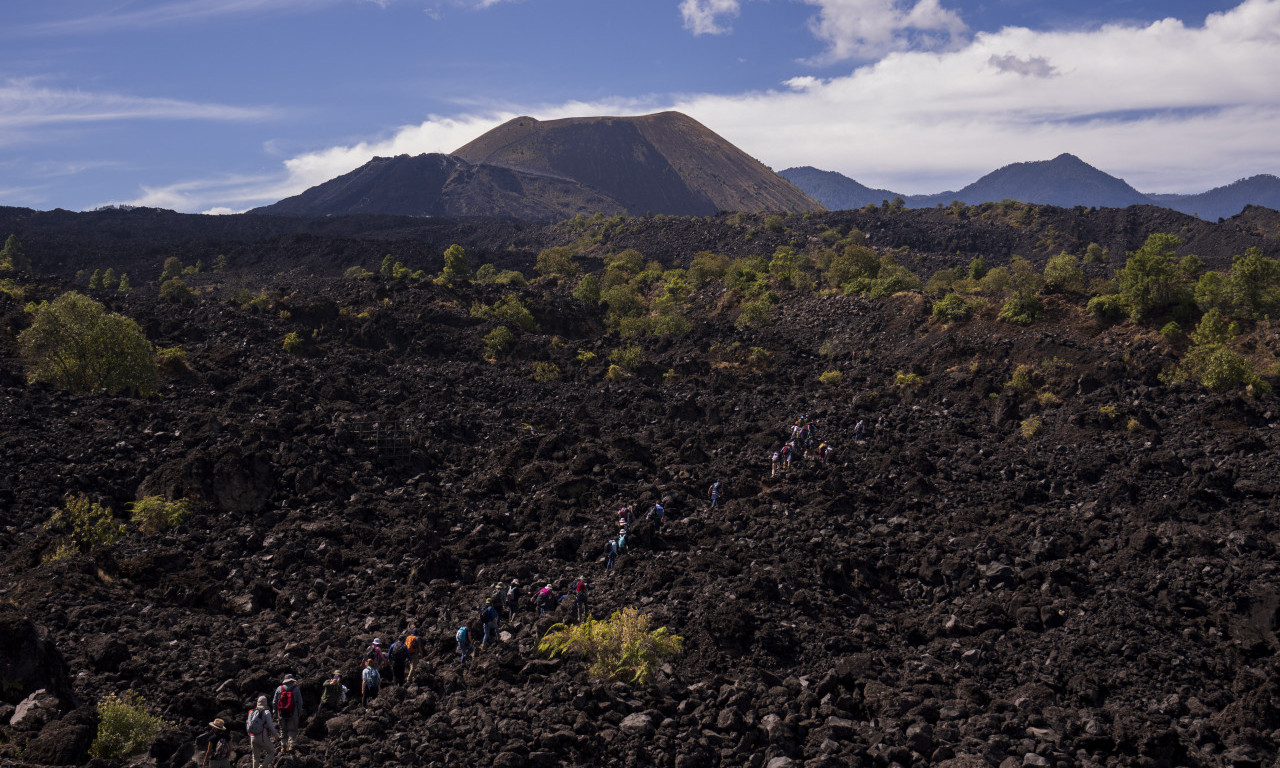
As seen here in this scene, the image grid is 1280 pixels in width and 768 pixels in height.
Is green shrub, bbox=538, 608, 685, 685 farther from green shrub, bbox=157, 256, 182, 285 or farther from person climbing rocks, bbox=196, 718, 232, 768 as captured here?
green shrub, bbox=157, 256, 182, 285

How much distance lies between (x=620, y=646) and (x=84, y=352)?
974 inches

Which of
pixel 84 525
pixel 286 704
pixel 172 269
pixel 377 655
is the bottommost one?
pixel 377 655

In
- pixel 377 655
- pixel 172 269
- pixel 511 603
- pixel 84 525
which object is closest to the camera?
pixel 377 655

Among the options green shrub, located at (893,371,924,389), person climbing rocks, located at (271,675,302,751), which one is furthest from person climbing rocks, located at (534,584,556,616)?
green shrub, located at (893,371,924,389)

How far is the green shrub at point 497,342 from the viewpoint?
39.2m

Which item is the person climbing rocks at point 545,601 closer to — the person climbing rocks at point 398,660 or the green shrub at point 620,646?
the green shrub at point 620,646

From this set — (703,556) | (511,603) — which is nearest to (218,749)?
(511,603)

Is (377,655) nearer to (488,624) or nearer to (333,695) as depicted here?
(333,695)

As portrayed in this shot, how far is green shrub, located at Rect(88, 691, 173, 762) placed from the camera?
9.73 meters

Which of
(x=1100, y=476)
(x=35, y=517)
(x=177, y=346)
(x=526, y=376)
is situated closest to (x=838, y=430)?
(x=1100, y=476)

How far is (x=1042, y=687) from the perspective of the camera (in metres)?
11.4

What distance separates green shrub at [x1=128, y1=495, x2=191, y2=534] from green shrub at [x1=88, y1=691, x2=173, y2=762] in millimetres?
8768

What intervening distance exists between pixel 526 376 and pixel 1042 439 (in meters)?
20.3

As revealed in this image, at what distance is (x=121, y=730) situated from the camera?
32.6 feet
